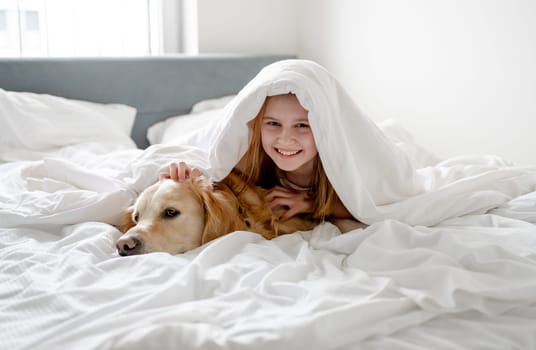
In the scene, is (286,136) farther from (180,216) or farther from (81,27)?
(81,27)

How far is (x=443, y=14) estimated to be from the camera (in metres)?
2.80

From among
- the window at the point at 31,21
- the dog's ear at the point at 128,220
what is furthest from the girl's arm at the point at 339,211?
the window at the point at 31,21

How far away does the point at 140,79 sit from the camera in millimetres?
2926

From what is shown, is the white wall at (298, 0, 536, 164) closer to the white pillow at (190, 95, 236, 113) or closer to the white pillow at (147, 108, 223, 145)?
the white pillow at (190, 95, 236, 113)

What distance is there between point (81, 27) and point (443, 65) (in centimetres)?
183

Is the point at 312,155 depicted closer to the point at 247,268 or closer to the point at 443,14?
the point at 247,268

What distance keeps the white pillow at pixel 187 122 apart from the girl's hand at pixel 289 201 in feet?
3.44

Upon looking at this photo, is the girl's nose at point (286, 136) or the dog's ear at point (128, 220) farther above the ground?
the girl's nose at point (286, 136)

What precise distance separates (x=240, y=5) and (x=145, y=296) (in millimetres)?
2625

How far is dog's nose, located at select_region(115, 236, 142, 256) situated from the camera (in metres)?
1.42

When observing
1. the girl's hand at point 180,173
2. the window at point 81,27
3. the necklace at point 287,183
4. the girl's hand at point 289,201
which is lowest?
the girl's hand at point 289,201

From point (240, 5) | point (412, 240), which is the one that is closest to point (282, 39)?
point (240, 5)

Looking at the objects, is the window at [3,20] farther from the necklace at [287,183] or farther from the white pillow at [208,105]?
the necklace at [287,183]

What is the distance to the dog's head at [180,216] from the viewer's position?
1.48 m
